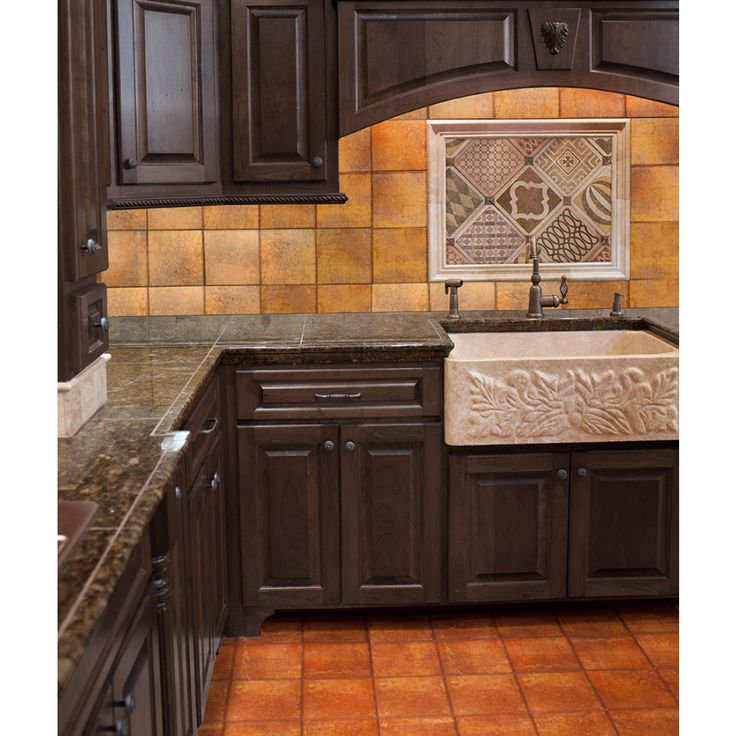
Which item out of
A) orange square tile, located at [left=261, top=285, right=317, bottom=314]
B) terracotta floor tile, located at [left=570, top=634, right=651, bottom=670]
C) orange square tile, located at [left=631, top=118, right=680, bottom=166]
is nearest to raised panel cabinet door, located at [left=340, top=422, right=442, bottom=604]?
terracotta floor tile, located at [left=570, top=634, right=651, bottom=670]

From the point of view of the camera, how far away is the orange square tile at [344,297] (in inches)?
147

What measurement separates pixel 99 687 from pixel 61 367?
831mm

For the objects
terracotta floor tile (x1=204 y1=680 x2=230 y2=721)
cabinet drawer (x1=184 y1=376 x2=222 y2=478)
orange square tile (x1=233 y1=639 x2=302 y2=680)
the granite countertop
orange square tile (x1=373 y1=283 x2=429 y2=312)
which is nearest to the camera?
the granite countertop

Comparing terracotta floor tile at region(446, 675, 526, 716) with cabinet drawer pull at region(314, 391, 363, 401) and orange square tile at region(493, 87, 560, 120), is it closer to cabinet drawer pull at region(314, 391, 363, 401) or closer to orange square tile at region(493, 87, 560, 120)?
cabinet drawer pull at region(314, 391, 363, 401)

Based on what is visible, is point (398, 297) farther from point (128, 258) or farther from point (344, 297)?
point (128, 258)

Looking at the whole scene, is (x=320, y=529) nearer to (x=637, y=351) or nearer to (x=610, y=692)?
(x=610, y=692)

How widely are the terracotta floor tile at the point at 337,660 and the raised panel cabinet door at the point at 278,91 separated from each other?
1448 mm

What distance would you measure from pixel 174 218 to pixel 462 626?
5.53 ft

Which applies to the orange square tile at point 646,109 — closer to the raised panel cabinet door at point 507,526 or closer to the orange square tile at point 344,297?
the orange square tile at point 344,297

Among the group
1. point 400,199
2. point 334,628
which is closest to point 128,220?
point 400,199

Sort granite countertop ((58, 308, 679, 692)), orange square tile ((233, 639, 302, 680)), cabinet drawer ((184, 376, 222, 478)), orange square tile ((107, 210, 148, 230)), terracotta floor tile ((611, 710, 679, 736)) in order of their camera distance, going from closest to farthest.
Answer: granite countertop ((58, 308, 679, 692)), cabinet drawer ((184, 376, 222, 478)), terracotta floor tile ((611, 710, 679, 736)), orange square tile ((233, 639, 302, 680)), orange square tile ((107, 210, 148, 230))

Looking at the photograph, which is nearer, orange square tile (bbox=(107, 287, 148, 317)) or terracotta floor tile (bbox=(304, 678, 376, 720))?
terracotta floor tile (bbox=(304, 678, 376, 720))

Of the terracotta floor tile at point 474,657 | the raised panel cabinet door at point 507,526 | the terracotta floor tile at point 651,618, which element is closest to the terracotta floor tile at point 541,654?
the terracotta floor tile at point 474,657

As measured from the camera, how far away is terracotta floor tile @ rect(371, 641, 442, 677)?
3.01 meters
